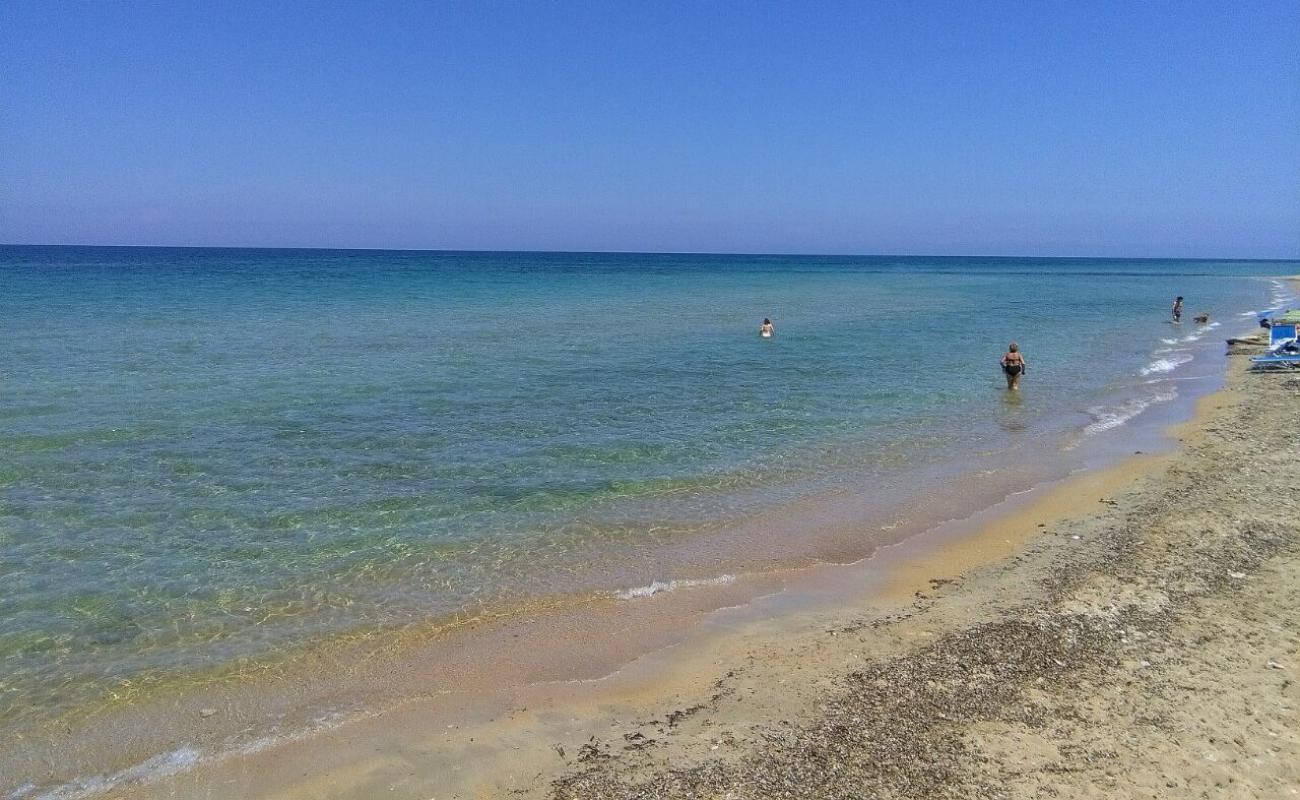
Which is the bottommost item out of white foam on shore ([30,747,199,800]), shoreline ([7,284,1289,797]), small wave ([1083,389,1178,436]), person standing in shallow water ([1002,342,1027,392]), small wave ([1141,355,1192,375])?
white foam on shore ([30,747,199,800])

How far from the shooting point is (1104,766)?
18.9 feet

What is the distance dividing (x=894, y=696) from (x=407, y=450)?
416 inches

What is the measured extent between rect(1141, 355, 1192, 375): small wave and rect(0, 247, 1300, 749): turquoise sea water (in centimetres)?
24

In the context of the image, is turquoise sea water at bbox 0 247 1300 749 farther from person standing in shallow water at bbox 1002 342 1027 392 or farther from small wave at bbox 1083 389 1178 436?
person standing in shallow water at bbox 1002 342 1027 392

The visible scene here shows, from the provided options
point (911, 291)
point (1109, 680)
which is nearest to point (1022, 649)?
point (1109, 680)

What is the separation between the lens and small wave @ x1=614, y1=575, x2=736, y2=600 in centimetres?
937

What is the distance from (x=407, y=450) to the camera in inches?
587

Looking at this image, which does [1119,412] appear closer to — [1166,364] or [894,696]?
[1166,364]

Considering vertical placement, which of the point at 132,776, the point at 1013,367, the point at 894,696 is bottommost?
the point at 132,776

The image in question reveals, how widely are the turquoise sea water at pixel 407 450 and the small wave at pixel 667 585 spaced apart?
0.21m

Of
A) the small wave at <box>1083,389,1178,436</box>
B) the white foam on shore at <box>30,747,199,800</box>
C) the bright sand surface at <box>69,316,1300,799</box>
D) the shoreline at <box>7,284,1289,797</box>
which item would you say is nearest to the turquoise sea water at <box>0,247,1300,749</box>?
the small wave at <box>1083,389,1178,436</box>

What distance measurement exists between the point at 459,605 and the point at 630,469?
5377 mm

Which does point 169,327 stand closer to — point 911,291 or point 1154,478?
point 1154,478

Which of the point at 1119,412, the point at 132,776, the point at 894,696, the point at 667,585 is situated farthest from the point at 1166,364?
the point at 132,776
